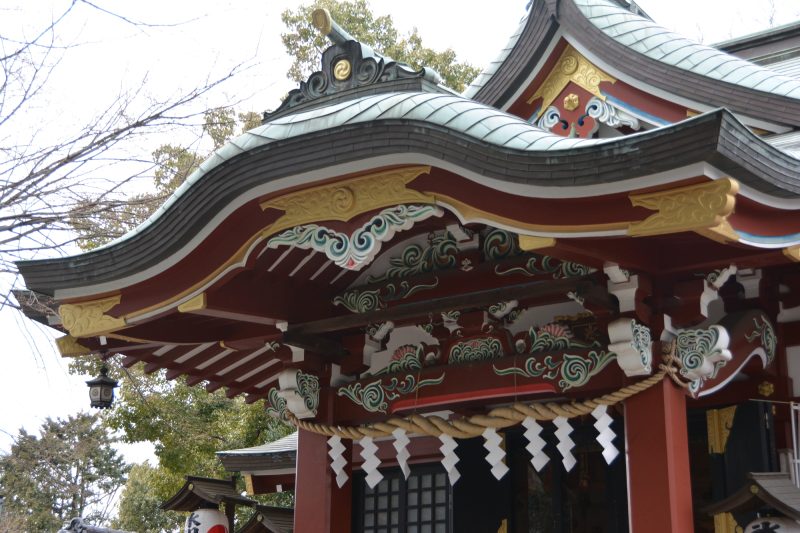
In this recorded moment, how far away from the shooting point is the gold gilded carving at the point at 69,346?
6.85m

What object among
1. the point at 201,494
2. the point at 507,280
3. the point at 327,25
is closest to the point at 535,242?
the point at 507,280

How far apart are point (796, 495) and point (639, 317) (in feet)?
4.18

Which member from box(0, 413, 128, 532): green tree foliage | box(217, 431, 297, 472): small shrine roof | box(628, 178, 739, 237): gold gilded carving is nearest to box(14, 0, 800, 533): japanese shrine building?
box(628, 178, 739, 237): gold gilded carving

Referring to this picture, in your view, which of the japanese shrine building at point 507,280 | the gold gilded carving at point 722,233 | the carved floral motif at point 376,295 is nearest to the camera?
the gold gilded carving at point 722,233

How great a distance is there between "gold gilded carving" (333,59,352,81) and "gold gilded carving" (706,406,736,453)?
10.5 ft

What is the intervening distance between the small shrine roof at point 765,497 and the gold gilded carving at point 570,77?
3040mm

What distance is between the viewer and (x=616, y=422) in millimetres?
6824

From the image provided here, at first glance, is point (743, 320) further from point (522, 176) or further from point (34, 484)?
point (34, 484)

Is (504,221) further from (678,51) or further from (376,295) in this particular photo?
(678,51)

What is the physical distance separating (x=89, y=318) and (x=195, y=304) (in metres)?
0.85

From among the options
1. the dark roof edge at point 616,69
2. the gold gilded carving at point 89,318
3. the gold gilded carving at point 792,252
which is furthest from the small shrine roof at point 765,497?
the gold gilded carving at point 89,318

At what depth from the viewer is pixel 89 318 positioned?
652 centimetres

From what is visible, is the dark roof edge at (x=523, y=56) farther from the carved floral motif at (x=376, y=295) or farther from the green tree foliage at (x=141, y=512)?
the green tree foliage at (x=141, y=512)

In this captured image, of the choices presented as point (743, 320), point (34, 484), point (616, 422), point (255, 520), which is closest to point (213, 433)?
point (255, 520)
